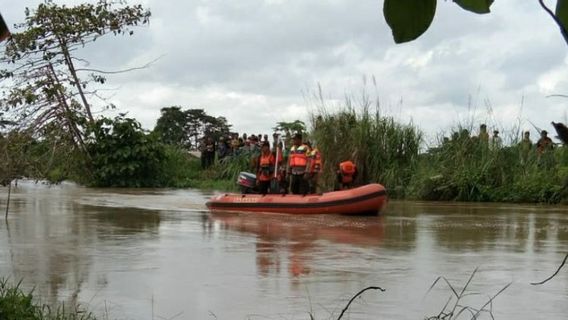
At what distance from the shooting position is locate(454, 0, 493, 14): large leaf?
34.5 inches

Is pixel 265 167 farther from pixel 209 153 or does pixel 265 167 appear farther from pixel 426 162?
pixel 209 153

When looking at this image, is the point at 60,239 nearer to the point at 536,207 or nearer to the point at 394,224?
the point at 394,224

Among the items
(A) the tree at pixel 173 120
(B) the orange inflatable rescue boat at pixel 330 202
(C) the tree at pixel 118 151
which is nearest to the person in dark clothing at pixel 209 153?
(C) the tree at pixel 118 151

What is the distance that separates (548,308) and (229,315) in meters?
2.47

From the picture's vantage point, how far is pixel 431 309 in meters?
6.68

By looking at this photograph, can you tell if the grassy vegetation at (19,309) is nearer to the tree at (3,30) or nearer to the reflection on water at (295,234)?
the reflection on water at (295,234)

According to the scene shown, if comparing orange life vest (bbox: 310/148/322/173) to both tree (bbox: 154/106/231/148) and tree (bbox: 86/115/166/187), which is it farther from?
tree (bbox: 154/106/231/148)

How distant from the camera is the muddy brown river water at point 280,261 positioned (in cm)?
679

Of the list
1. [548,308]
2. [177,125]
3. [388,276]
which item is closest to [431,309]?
[548,308]

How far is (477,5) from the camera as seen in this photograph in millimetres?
885

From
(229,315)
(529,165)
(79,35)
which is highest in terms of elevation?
(79,35)

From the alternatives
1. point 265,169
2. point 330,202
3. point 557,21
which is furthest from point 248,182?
point 557,21

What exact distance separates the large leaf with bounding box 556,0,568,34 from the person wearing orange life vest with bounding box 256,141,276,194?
53.8ft

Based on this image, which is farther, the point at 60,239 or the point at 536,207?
the point at 536,207
